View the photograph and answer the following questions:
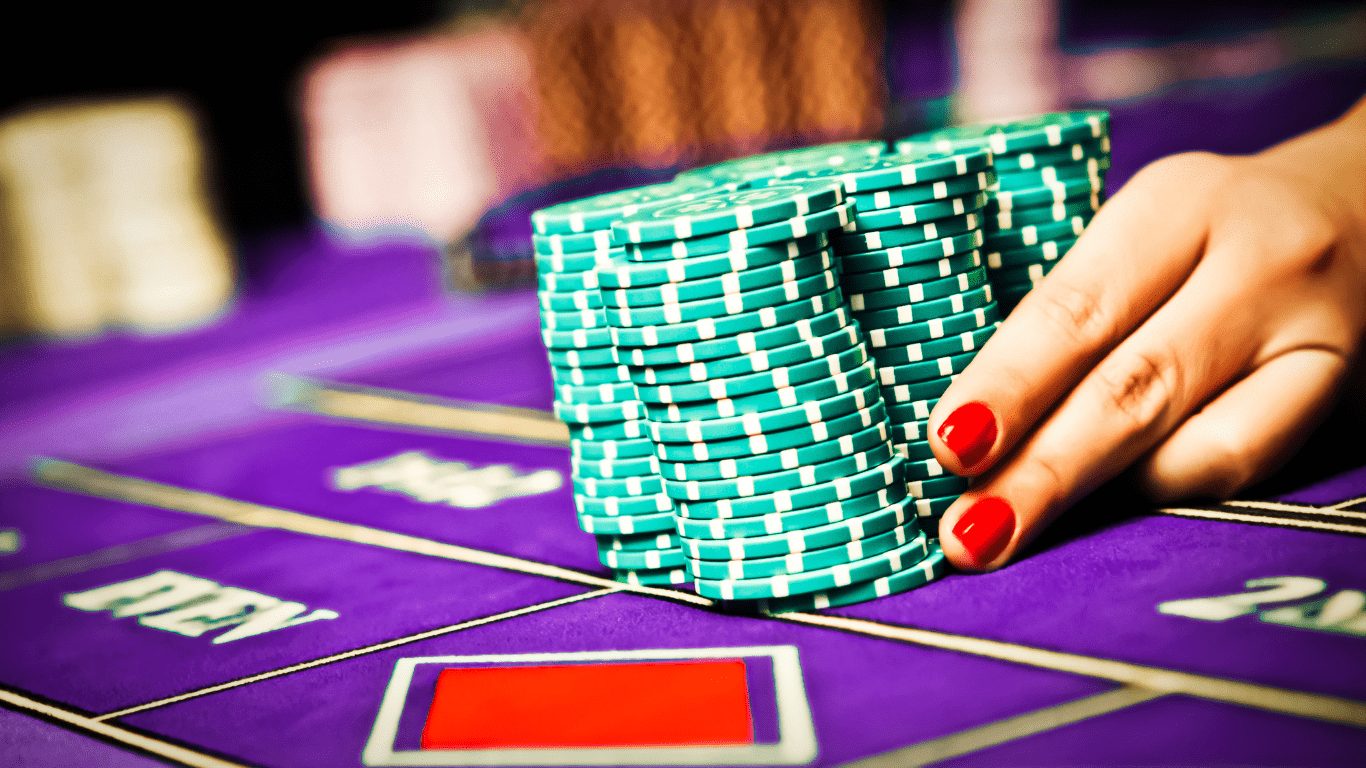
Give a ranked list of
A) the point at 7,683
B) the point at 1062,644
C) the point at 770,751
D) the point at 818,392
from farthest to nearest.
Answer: the point at 7,683
the point at 818,392
the point at 1062,644
the point at 770,751

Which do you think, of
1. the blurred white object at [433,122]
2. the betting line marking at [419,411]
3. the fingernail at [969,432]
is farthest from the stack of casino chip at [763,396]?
the blurred white object at [433,122]

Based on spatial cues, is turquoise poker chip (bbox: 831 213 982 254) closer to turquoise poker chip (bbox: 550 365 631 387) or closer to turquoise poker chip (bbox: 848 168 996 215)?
turquoise poker chip (bbox: 848 168 996 215)

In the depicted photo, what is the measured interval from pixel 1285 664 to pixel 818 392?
658mm

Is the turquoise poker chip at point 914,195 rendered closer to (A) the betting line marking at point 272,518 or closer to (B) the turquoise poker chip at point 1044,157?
(B) the turquoise poker chip at point 1044,157

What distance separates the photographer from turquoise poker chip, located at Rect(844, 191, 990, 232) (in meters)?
1.87

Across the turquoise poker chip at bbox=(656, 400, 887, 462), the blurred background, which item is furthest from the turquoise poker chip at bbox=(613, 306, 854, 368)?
the blurred background

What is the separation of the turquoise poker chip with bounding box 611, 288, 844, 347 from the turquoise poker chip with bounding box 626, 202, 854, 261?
0.09 meters

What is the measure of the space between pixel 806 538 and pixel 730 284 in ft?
1.20

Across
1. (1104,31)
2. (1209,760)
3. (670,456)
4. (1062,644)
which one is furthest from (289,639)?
(1104,31)

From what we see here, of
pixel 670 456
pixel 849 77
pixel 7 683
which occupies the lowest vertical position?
pixel 7 683

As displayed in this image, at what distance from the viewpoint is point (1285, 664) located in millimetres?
1489

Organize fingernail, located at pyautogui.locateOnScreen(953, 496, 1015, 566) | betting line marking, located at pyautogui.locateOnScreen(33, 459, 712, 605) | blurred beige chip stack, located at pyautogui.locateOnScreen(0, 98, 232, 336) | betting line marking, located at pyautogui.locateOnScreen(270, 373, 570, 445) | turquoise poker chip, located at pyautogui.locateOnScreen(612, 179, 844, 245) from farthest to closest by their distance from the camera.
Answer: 1. blurred beige chip stack, located at pyautogui.locateOnScreen(0, 98, 232, 336)
2. betting line marking, located at pyautogui.locateOnScreen(270, 373, 570, 445)
3. betting line marking, located at pyautogui.locateOnScreen(33, 459, 712, 605)
4. fingernail, located at pyautogui.locateOnScreen(953, 496, 1015, 566)
5. turquoise poker chip, located at pyautogui.locateOnScreen(612, 179, 844, 245)

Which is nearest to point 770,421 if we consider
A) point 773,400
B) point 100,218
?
point 773,400

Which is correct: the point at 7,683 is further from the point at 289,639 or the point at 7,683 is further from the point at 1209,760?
the point at 1209,760
